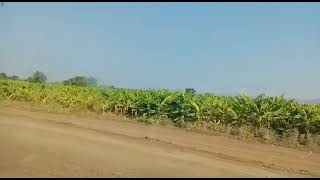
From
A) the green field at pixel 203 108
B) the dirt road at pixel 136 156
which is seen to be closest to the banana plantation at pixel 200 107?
the green field at pixel 203 108

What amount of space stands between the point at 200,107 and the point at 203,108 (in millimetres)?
253

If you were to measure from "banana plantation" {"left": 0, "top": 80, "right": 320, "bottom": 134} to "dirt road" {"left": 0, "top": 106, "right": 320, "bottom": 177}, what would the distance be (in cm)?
290

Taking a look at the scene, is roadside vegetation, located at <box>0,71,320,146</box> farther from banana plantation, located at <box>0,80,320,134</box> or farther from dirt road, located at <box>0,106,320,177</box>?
dirt road, located at <box>0,106,320,177</box>

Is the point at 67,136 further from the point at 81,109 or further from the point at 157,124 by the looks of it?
the point at 81,109

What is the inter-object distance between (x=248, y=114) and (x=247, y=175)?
1000 centimetres

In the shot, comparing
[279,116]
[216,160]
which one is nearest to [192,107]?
[279,116]

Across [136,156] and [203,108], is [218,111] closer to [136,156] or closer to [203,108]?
[203,108]

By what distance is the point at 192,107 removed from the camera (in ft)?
70.9

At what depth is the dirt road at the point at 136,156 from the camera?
919cm

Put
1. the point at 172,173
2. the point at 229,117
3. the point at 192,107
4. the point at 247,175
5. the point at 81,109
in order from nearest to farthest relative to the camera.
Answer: the point at 172,173 < the point at 247,175 < the point at 229,117 < the point at 192,107 < the point at 81,109

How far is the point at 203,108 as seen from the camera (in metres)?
21.1

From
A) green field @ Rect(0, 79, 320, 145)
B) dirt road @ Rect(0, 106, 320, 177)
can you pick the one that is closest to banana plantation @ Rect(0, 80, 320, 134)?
green field @ Rect(0, 79, 320, 145)

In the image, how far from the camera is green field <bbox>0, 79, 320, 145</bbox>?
60.2 feet

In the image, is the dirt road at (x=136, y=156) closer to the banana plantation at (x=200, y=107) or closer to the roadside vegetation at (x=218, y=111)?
the roadside vegetation at (x=218, y=111)
